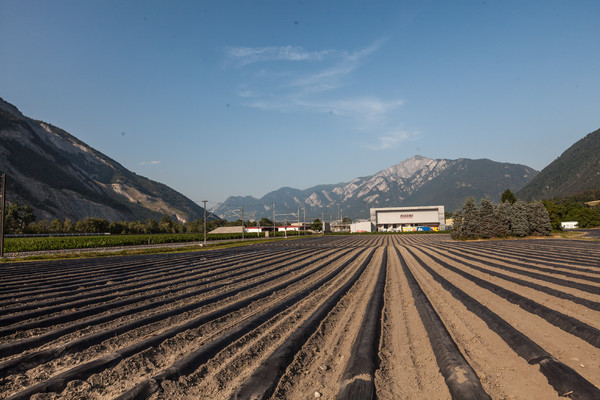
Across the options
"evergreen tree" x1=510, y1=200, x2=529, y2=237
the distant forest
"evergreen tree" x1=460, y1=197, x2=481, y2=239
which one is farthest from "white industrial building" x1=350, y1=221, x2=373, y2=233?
"evergreen tree" x1=460, y1=197, x2=481, y2=239

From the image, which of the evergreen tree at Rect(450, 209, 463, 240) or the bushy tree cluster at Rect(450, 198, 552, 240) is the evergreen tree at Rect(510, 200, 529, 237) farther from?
the evergreen tree at Rect(450, 209, 463, 240)

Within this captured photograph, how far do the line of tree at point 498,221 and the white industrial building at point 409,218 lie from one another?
87635mm

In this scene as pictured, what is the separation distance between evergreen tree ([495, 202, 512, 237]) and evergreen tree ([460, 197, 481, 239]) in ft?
10.8

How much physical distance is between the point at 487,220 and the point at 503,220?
3439 mm

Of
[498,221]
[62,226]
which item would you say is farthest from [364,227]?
[62,226]

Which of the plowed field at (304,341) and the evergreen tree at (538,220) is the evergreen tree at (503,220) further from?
the plowed field at (304,341)

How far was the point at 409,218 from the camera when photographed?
502 feet

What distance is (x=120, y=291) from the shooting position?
1481 centimetres

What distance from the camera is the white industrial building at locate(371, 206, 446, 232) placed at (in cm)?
15025

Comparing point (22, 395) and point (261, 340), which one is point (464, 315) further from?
point (22, 395)

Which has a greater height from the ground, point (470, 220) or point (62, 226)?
point (470, 220)

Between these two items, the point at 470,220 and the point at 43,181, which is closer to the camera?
the point at 470,220

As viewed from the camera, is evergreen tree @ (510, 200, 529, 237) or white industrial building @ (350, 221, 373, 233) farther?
white industrial building @ (350, 221, 373, 233)

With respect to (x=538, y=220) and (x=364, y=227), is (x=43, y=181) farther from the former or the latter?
(x=538, y=220)
